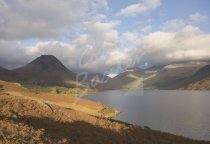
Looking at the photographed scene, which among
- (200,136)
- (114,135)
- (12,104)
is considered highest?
(12,104)

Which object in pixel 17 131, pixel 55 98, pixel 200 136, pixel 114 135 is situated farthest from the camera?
pixel 55 98

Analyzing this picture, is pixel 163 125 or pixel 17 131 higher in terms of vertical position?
pixel 17 131

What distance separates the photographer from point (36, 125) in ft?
102

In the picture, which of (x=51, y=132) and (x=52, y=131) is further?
(x=52, y=131)

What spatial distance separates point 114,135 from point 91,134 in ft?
11.8

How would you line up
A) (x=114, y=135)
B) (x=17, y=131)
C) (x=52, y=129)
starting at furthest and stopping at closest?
(x=114, y=135) → (x=52, y=129) → (x=17, y=131)

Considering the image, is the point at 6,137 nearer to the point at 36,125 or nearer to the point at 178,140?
the point at 36,125

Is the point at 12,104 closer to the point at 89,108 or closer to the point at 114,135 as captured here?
the point at 114,135

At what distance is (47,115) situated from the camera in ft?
129

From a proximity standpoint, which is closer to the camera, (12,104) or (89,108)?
(12,104)

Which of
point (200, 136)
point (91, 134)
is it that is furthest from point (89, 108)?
point (91, 134)

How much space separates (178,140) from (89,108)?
62.6 m

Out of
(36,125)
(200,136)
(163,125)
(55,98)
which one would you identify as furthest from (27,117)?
(55,98)

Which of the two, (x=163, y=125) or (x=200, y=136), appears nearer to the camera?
(x=200, y=136)
